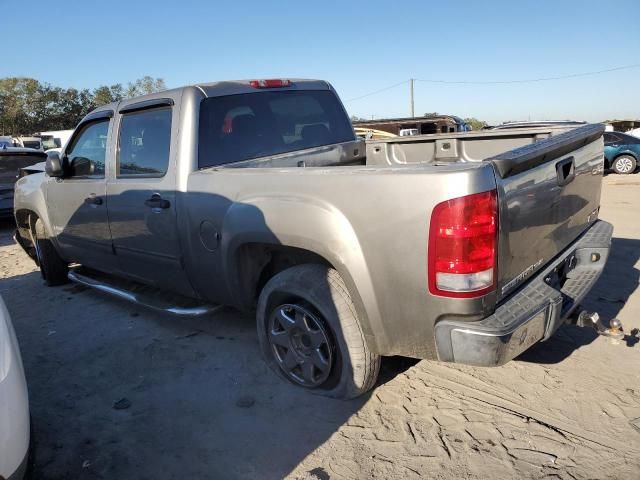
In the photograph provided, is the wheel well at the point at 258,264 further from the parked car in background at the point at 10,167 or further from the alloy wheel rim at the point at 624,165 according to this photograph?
the alloy wheel rim at the point at 624,165

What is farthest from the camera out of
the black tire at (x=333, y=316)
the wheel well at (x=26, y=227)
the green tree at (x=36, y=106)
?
the green tree at (x=36, y=106)

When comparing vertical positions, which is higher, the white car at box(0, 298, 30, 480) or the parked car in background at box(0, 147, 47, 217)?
the parked car in background at box(0, 147, 47, 217)

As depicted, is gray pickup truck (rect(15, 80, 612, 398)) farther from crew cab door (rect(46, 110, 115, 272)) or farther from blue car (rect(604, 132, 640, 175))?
blue car (rect(604, 132, 640, 175))

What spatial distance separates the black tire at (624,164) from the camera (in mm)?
14680

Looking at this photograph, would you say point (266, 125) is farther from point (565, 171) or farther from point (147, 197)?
point (565, 171)

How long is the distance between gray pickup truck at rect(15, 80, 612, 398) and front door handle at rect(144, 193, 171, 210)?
1cm

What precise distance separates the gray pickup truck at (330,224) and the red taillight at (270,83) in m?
0.02

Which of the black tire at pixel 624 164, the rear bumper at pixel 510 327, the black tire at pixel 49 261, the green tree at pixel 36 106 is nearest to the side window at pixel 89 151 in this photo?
the black tire at pixel 49 261

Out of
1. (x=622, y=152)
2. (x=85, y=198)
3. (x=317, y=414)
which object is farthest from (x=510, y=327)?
(x=622, y=152)

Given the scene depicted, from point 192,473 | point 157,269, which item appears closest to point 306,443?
point 192,473

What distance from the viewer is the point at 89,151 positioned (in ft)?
14.7

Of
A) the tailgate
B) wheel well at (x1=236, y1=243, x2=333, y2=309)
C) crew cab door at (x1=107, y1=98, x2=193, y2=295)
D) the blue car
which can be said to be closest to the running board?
crew cab door at (x1=107, y1=98, x2=193, y2=295)

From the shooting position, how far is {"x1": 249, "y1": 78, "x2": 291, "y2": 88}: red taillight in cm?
379

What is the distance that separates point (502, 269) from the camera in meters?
2.26
